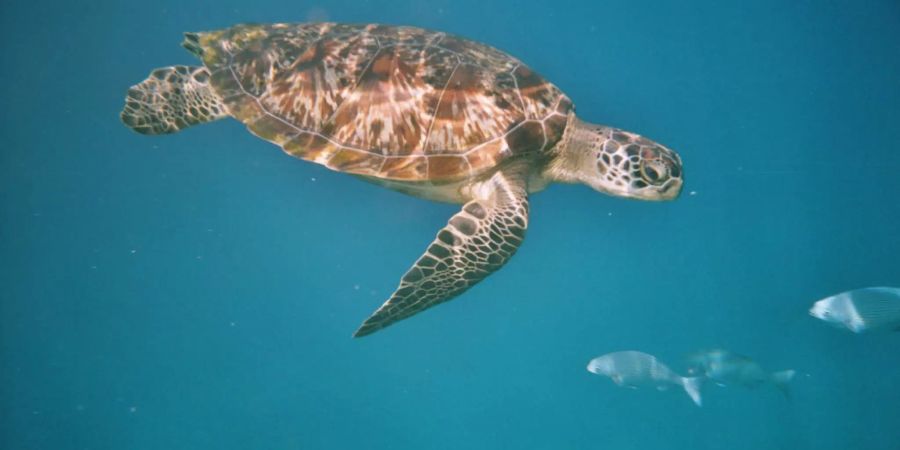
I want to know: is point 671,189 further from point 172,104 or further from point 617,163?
point 172,104

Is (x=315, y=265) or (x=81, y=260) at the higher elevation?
(x=315, y=265)

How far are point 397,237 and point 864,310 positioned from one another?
5861mm

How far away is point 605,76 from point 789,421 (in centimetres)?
966

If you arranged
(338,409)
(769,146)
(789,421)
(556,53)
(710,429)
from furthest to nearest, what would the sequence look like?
(789,421) → (710,429) → (338,409) → (769,146) → (556,53)

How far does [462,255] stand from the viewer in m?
3.64

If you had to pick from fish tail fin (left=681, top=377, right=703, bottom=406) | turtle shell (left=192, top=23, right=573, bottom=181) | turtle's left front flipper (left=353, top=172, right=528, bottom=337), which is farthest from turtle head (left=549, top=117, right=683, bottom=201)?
fish tail fin (left=681, top=377, right=703, bottom=406)

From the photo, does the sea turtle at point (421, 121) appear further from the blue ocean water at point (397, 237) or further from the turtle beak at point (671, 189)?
the blue ocean water at point (397, 237)

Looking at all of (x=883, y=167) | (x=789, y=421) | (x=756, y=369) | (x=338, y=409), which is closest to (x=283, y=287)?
(x=338, y=409)

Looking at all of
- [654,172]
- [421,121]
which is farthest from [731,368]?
[421,121]

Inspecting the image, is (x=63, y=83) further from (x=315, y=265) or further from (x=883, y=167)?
(x=883, y=167)

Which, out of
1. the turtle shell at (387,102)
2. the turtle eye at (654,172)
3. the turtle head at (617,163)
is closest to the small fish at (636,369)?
the turtle head at (617,163)

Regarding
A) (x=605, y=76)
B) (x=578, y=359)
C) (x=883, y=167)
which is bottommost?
(x=578, y=359)

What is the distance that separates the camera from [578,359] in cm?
823

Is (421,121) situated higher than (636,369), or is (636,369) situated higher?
(421,121)
